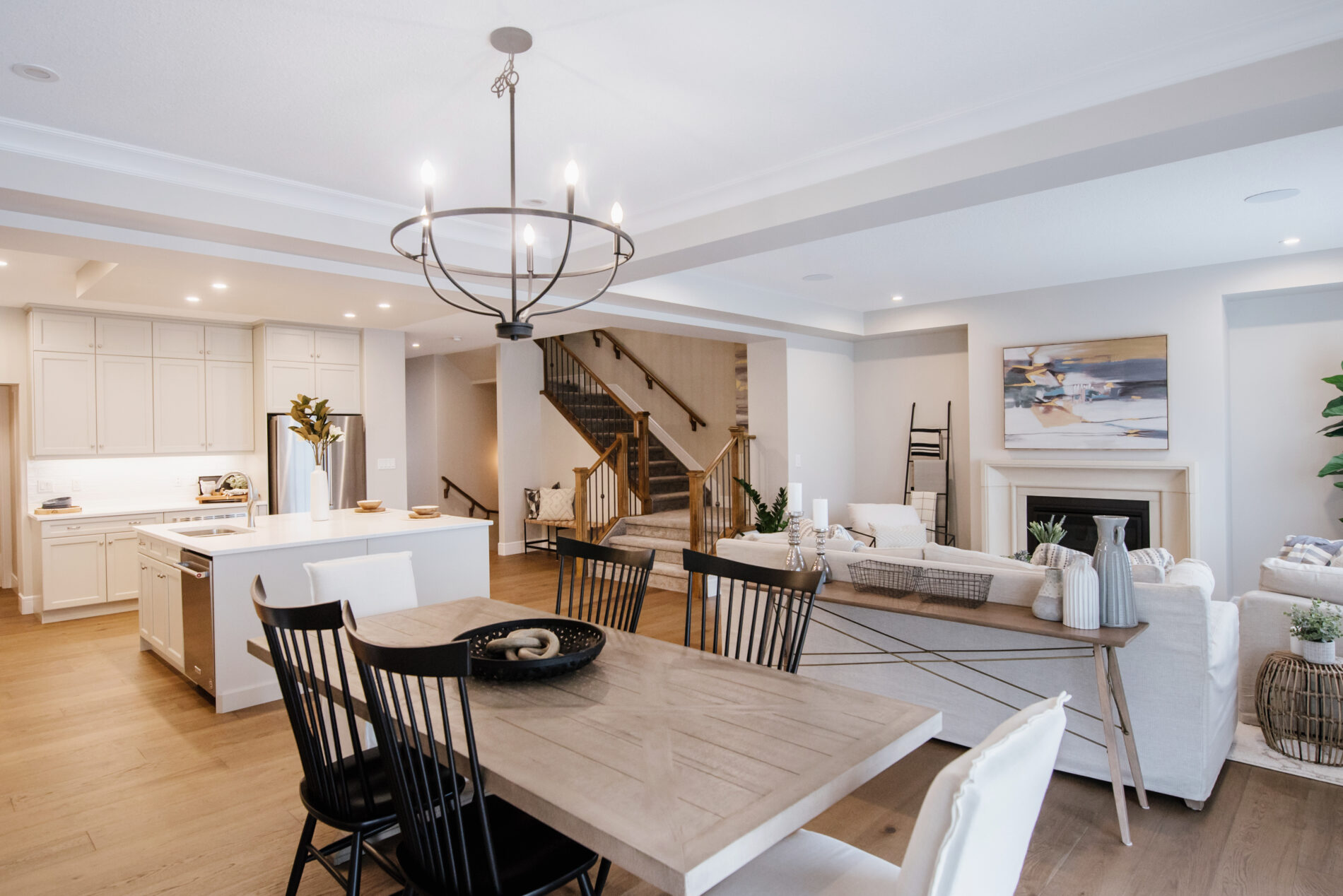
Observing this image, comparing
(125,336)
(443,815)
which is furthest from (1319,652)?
(125,336)

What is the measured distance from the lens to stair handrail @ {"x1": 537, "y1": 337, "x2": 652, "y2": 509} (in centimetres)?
823

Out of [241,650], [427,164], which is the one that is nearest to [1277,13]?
[427,164]

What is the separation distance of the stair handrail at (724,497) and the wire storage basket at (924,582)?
3507 millimetres

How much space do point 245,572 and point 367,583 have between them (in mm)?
1550

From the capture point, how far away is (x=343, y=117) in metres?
2.92

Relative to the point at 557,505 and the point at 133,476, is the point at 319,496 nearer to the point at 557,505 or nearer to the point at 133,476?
the point at 133,476

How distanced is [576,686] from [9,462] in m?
7.85

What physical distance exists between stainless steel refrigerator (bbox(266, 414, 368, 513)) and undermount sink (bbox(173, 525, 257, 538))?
1.85m

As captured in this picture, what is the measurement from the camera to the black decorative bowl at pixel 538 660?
203 centimetres

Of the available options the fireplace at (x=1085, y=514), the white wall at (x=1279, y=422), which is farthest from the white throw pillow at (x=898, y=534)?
the white wall at (x=1279, y=422)

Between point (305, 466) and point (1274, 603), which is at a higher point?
point (305, 466)

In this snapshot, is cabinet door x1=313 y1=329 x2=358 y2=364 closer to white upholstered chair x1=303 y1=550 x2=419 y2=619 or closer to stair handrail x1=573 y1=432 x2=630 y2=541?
stair handrail x1=573 y1=432 x2=630 y2=541

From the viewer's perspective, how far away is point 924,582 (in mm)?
3293

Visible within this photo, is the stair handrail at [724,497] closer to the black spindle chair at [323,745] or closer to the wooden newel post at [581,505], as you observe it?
the wooden newel post at [581,505]
